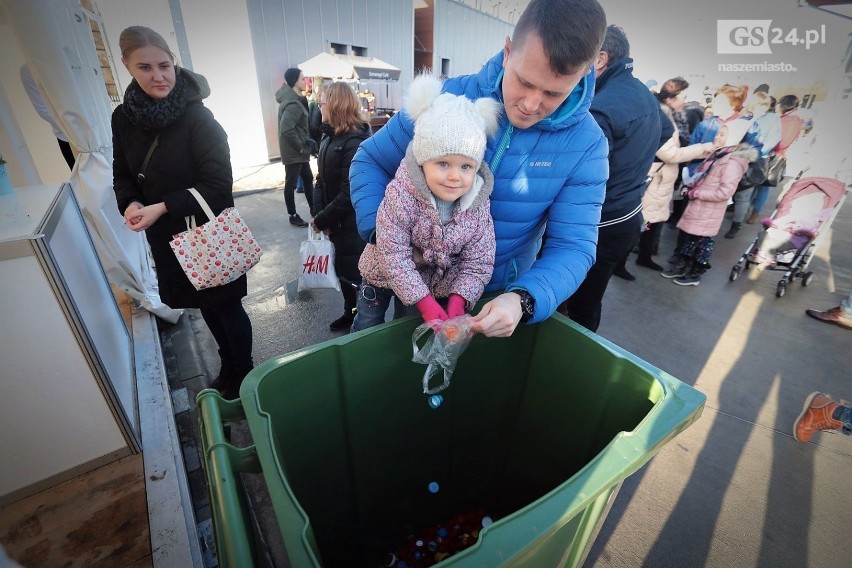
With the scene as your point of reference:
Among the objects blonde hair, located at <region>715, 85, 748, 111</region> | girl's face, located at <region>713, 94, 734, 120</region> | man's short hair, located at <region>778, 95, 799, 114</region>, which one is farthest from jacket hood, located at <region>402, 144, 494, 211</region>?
blonde hair, located at <region>715, 85, 748, 111</region>

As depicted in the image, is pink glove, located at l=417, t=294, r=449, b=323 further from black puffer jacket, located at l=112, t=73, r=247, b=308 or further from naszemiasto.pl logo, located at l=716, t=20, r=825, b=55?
naszemiasto.pl logo, located at l=716, t=20, r=825, b=55

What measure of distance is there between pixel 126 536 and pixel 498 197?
2090 millimetres

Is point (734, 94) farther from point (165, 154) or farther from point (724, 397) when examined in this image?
point (165, 154)

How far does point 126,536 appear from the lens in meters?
1.67

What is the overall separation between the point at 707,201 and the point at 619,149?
2.63 meters

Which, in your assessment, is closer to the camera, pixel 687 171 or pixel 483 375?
pixel 483 375

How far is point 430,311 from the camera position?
127 cm

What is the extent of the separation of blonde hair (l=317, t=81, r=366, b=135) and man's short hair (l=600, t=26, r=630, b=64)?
5.08ft

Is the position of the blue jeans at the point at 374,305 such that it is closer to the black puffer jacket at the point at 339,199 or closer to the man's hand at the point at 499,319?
the man's hand at the point at 499,319

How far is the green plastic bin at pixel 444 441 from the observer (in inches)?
31.2

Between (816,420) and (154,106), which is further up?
(154,106)

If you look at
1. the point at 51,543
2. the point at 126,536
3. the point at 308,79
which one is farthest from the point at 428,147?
the point at 308,79

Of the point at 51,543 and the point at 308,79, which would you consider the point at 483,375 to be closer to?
the point at 51,543

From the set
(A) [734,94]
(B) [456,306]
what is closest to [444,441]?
(B) [456,306]
